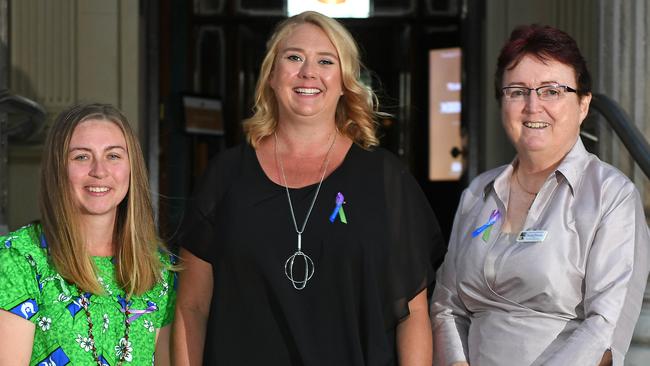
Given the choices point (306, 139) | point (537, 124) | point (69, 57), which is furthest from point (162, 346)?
point (69, 57)

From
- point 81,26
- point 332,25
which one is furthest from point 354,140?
point 81,26

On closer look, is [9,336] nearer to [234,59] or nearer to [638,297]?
[638,297]

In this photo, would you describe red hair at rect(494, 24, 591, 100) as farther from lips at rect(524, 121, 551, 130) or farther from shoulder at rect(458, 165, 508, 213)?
shoulder at rect(458, 165, 508, 213)

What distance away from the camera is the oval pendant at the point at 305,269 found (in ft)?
9.01

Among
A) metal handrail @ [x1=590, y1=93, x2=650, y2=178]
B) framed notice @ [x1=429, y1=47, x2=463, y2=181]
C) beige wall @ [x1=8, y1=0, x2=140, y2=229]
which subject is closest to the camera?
metal handrail @ [x1=590, y1=93, x2=650, y2=178]

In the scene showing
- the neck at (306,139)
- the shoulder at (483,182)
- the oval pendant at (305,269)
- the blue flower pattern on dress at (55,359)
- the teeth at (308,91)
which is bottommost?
the blue flower pattern on dress at (55,359)

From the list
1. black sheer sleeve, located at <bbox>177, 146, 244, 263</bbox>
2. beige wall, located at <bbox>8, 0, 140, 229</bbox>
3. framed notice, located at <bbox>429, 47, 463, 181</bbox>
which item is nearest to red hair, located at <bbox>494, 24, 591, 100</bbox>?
black sheer sleeve, located at <bbox>177, 146, 244, 263</bbox>

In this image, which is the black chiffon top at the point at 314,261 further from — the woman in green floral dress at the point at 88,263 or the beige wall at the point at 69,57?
the beige wall at the point at 69,57

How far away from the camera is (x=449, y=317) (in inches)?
114

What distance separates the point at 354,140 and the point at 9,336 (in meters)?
1.22

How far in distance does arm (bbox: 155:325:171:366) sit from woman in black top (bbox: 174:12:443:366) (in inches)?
2.3

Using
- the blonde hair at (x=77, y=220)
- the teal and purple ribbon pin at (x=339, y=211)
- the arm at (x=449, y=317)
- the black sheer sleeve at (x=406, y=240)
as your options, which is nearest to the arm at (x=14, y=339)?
Result: the blonde hair at (x=77, y=220)

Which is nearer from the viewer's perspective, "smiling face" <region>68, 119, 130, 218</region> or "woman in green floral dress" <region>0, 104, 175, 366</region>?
"woman in green floral dress" <region>0, 104, 175, 366</region>

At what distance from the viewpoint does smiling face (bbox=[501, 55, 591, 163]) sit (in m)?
2.74
